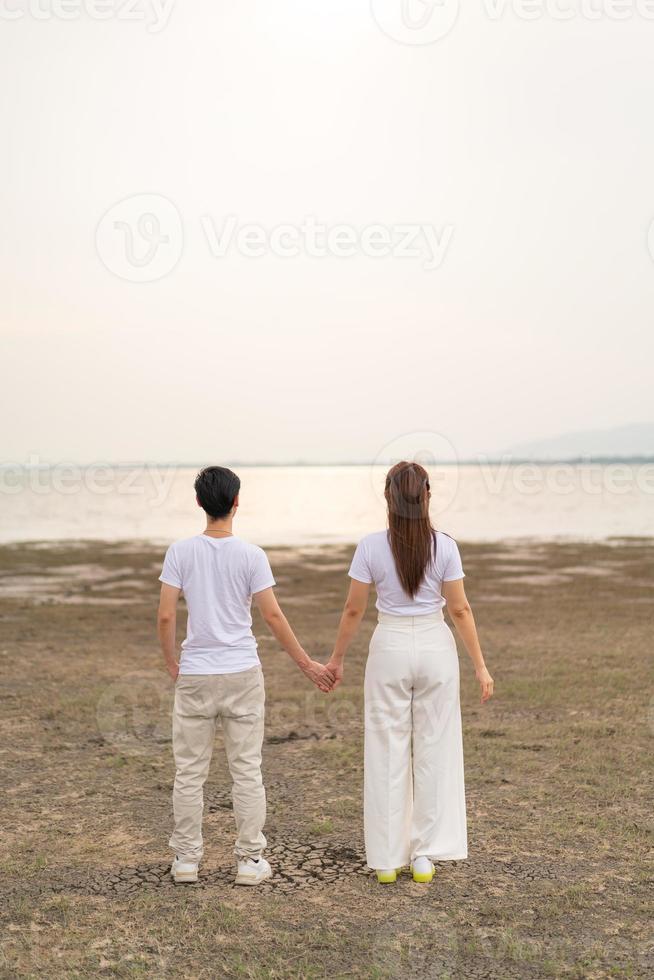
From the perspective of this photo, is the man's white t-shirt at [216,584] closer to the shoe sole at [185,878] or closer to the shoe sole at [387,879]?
the shoe sole at [185,878]

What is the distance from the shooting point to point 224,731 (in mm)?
4762

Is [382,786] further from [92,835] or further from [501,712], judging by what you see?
[501,712]

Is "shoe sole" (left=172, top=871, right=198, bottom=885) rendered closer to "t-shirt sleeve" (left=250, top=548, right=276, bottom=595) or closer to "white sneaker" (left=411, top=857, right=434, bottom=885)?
"white sneaker" (left=411, top=857, right=434, bottom=885)

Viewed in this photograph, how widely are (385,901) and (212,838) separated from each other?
1492 mm

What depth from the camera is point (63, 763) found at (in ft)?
24.6

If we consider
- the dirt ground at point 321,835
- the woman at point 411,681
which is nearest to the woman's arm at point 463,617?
the woman at point 411,681

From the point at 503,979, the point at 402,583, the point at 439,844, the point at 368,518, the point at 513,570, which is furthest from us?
the point at 368,518

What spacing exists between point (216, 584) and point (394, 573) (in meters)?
0.96

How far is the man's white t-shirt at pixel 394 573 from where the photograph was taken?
4.71m

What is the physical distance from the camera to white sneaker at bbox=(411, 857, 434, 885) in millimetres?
4953

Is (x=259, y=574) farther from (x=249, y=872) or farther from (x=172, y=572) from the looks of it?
(x=249, y=872)

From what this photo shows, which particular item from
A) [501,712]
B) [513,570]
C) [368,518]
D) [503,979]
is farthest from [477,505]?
[503,979]

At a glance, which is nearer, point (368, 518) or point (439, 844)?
point (439, 844)

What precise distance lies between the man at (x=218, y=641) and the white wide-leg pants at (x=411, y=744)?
0.53 meters
